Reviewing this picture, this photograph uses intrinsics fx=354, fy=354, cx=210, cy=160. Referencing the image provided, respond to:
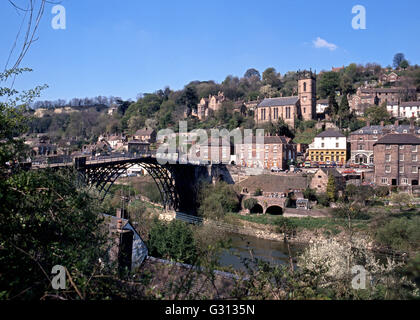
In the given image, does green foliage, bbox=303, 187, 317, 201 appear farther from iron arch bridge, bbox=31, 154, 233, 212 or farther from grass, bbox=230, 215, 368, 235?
iron arch bridge, bbox=31, 154, 233, 212

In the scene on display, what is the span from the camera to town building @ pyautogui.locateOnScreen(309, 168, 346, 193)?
33875mm

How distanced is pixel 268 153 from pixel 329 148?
7.87m

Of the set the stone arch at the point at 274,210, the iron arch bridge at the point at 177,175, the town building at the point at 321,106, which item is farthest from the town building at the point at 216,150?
the town building at the point at 321,106

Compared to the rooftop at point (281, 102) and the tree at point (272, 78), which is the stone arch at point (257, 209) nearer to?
the rooftop at point (281, 102)

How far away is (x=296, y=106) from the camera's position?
58.0 meters

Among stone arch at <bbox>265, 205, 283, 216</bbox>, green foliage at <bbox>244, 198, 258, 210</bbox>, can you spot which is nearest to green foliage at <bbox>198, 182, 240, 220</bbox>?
green foliage at <bbox>244, 198, 258, 210</bbox>

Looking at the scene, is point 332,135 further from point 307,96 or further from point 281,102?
point 281,102

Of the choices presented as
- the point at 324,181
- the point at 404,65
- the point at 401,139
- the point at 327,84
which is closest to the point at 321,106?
the point at 327,84

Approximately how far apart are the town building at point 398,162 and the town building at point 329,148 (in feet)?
24.8

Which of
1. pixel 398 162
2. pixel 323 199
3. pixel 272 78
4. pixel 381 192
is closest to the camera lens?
pixel 323 199

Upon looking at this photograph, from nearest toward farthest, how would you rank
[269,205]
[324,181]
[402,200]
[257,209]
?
1. [402,200]
2. [269,205]
3. [324,181]
4. [257,209]

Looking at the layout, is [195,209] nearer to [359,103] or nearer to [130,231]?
[130,231]
